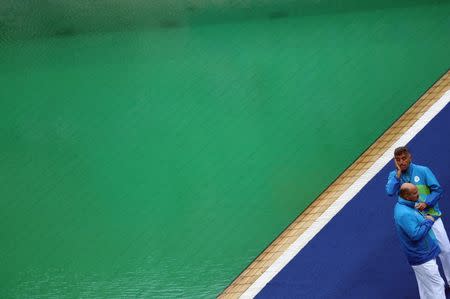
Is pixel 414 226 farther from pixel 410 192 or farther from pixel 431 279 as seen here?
pixel 431 279

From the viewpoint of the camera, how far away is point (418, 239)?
5.28 metres

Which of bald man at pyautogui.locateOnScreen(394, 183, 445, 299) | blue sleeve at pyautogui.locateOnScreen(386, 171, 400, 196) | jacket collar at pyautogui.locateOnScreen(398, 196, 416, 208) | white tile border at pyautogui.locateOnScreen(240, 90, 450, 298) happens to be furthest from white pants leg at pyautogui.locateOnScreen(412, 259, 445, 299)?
white tile border at pyautogui.locateOnScreen(240, 90, 450, 298)

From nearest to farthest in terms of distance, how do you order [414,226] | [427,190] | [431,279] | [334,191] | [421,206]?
[414,226] → [431,279] → [421,206] → [427,190] → [334,191]

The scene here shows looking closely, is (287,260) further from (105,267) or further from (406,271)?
(105,267)

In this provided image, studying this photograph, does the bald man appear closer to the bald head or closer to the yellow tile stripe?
the bald head

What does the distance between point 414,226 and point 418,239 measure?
11 cm

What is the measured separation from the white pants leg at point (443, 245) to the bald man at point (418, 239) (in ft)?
1.22

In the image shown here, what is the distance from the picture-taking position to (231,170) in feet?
26.8

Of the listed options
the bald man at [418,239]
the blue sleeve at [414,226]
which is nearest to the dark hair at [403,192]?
the bald man at [418,239]

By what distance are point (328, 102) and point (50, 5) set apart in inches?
165

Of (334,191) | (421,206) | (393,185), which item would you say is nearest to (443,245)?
(421,206)

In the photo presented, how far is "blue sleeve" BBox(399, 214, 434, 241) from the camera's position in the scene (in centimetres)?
525

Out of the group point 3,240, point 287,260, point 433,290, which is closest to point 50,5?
point 3,240

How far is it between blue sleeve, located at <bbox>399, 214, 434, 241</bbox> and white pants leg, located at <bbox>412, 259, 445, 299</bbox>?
0.88 feet
